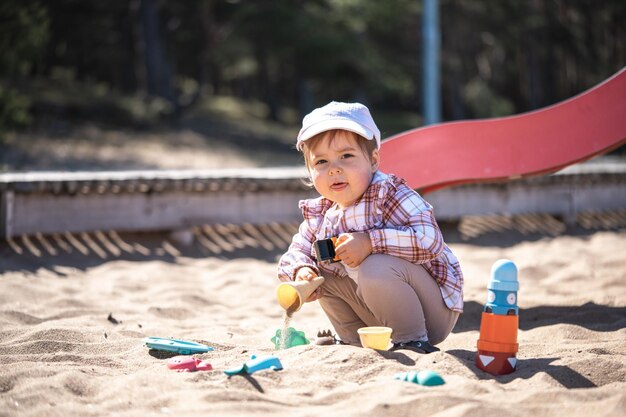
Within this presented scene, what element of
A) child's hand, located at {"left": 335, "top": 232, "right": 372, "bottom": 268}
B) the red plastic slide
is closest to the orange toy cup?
child's hand, located at {"left": 335, "top": 232, "right": 372, "bottom": 268}

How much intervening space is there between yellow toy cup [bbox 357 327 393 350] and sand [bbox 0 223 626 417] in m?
0.05

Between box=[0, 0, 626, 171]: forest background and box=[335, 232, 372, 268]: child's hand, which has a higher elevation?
box=[0, 0, 626, 171]: forest background

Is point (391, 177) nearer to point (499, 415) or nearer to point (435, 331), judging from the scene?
point (435, 331)

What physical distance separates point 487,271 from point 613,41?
739 inches

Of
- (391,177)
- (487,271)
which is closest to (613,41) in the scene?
(487,271)

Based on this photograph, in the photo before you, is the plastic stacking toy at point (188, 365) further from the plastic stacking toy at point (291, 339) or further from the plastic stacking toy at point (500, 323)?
the plastic stacking toy at point (500, 323)

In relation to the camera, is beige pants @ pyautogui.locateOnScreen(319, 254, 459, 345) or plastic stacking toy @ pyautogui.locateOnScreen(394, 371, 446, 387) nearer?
plastic stacking toy @ pyautogui.locateOnScreen(394, 371, 446, 387)

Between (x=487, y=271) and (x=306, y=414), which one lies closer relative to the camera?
(x=306, y=414)

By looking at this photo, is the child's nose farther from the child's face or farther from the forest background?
the forest background

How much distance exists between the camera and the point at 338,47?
15.3m

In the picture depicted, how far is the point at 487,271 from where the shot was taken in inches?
199

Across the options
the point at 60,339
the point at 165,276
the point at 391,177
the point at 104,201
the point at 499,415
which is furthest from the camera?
the point at 104,201

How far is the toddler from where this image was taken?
2.79 metres

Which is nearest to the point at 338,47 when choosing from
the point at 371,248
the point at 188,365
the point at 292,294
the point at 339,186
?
the point at 339,186
